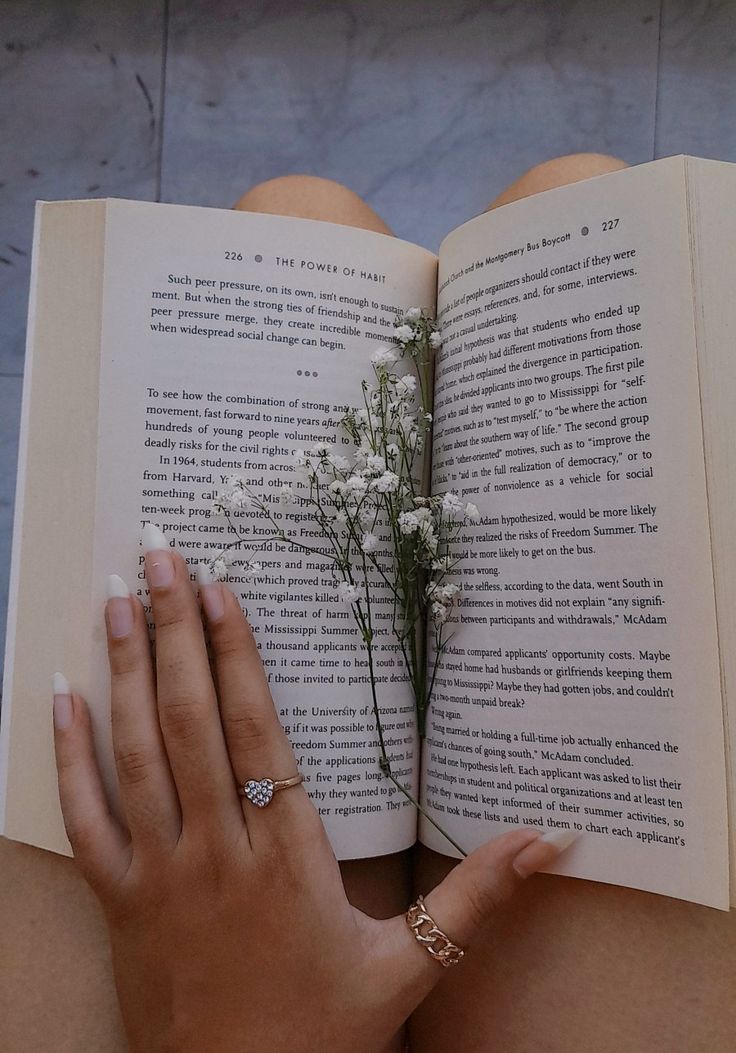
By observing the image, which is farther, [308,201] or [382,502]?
[308,201]

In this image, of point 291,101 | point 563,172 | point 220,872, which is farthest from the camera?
point 291,101

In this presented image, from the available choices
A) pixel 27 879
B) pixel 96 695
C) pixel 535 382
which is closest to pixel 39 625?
pixel 96 695

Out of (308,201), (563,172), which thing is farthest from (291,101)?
(563,172)

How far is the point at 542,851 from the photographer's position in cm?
76

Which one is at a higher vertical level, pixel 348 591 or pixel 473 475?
pixel 473 475

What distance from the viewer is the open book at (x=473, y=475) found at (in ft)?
2.47

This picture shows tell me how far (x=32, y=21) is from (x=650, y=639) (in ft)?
3.83

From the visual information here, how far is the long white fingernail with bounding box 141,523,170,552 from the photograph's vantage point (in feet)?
2.57

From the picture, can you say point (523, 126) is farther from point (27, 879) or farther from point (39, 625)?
point (27, 879)

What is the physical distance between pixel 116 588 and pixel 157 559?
2.0 inches

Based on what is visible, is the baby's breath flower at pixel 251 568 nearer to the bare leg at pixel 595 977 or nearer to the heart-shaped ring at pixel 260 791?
the heart-shaped ring at pixel 260 791

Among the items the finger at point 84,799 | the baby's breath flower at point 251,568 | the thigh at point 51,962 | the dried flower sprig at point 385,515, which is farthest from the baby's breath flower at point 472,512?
the thigh at point 51,962

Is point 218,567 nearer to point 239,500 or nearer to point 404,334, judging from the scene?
point 239,500

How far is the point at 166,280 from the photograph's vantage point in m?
0.83
